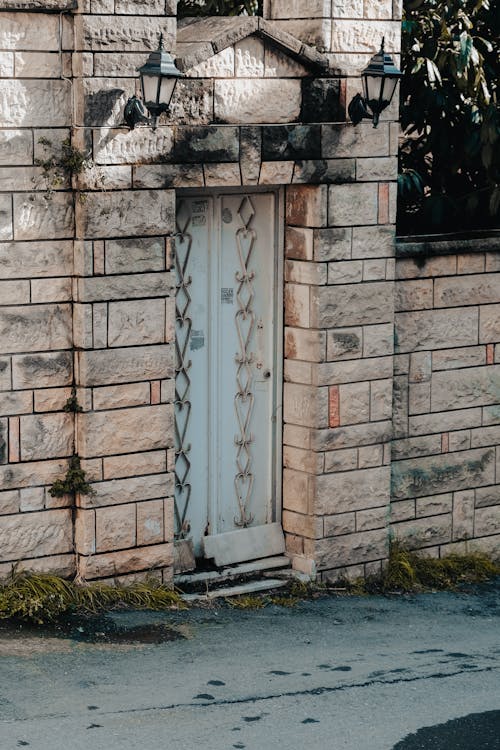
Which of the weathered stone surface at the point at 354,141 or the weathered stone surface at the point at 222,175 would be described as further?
the weathered stone surface at the point at 354,141

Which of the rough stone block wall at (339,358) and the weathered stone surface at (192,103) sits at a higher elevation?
the weathered stone surface at (192,103)

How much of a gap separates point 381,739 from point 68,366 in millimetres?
2823

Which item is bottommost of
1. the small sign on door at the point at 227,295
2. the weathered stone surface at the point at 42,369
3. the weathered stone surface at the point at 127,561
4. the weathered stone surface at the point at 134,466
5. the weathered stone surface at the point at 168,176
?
the weathered stone surface at the point at 127,561

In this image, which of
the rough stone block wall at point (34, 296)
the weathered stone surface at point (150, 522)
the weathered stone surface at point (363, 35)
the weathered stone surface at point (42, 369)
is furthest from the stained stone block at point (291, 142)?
the weathered stone surface at point (150, 522)

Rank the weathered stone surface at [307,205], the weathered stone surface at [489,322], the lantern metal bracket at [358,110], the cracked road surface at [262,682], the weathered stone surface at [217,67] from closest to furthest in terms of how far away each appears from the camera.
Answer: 1. the cracked road surface at [262,682]
2. the weathered stone surface at [217,67]
3. the lantern metal bracket at [358,110]
4. the weathered stone surface at [307,205]
5. the weathered stone surface at [489,322]

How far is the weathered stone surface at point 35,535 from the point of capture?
773cm

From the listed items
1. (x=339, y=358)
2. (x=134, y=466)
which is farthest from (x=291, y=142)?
(x=134, y=466)

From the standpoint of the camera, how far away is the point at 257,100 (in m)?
8.22

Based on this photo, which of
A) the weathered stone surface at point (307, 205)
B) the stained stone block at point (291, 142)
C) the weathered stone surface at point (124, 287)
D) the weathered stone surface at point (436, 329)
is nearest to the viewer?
the weathered stone surface at point (124, 287)

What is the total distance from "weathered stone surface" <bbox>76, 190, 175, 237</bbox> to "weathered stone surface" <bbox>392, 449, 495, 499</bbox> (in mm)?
2586

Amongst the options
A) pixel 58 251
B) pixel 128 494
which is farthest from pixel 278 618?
pixel 58 251

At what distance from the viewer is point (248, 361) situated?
343 inches

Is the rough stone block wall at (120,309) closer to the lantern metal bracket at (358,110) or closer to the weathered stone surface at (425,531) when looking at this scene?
the lantern metal bracket at (358,110)

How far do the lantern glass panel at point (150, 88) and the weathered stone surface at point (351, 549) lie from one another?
10.3 feet
